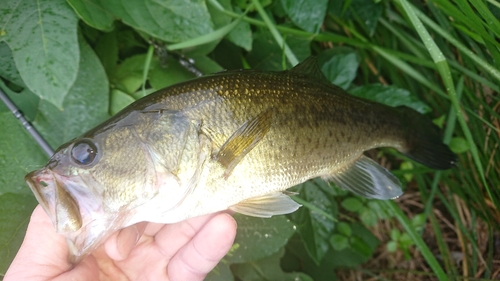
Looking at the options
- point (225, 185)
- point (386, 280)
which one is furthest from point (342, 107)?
point (386, 280)

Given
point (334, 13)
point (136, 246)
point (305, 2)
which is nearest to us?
point (136, 246)

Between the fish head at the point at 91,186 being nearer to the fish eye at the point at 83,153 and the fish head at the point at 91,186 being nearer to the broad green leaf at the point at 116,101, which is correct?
the fish eye at the point at 83,153

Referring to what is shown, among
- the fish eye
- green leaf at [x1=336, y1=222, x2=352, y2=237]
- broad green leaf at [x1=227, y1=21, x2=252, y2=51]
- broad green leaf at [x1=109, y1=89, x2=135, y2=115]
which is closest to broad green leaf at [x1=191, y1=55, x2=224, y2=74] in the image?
broad green leaf at [x1=227, y1=21, x2=252, y2=51]

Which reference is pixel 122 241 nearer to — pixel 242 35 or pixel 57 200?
pixel 57 200

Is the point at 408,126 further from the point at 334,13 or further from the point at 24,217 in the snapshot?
the point at 24,217

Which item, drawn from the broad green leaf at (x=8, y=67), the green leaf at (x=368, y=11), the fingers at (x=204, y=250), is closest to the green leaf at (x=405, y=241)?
the green leaf at (x=368, y=11)
